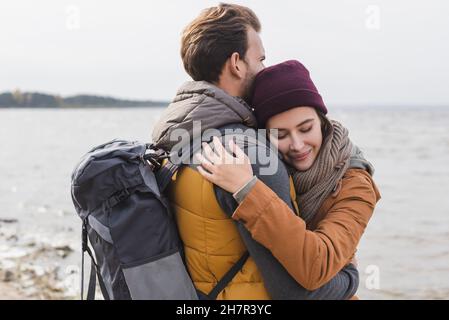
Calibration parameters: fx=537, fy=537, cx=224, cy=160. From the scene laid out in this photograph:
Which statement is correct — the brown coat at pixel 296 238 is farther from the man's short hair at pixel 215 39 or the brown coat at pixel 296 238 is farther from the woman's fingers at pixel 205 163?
the man's short hair at pixel 215 39

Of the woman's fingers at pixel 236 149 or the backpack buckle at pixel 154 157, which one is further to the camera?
the backpack buckle at pixel 154 157

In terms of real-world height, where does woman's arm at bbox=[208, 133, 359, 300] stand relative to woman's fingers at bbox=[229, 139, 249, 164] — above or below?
below

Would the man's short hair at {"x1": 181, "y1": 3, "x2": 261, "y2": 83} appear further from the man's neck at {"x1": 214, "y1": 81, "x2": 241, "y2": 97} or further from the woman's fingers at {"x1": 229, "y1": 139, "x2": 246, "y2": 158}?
the woman's fingers at {"x1": 229, "y1": 139, "x2": 246, "y2": 158}

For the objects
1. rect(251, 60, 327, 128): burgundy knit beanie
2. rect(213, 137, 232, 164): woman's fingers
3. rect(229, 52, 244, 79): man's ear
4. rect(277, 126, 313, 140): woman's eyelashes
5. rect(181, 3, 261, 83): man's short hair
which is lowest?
rect(277, 126, 313, 140): woman's eyelashes

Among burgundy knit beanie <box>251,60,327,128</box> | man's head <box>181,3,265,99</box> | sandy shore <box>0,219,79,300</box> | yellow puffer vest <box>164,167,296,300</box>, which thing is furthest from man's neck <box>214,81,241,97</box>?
sandy shore <box>0,219,79,300</box>

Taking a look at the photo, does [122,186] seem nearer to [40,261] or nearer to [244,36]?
[244,36]

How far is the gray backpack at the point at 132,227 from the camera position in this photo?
7.17 feet

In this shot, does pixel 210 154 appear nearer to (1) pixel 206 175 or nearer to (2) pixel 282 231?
(1) pixel 206 175

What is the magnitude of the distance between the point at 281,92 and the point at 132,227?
0.93 meters

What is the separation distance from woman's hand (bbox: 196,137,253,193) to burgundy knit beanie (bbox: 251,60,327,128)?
41cm

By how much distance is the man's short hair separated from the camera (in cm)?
244

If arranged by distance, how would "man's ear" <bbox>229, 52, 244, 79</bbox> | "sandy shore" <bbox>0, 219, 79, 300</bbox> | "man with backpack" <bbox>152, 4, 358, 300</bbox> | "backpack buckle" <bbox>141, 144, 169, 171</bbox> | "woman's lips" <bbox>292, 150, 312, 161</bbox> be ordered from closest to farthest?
"man with backpack" <bbox>152, 4, 358, 300</bbox>
"backpack buckle" <bbox>141, 144, 169, 171</bbox>
"man's ear" <bbox>229, 52, 244, 79</bbox>
"woman's lips" <bbox>292, 150, 312, 161</bbox>
"sandy shore" <bbox>0, 219, 79, 300</bbox>

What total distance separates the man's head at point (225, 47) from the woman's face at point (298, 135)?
24 centimetres

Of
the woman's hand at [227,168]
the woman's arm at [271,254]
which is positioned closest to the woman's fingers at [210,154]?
the woman's hand at [227,168]
